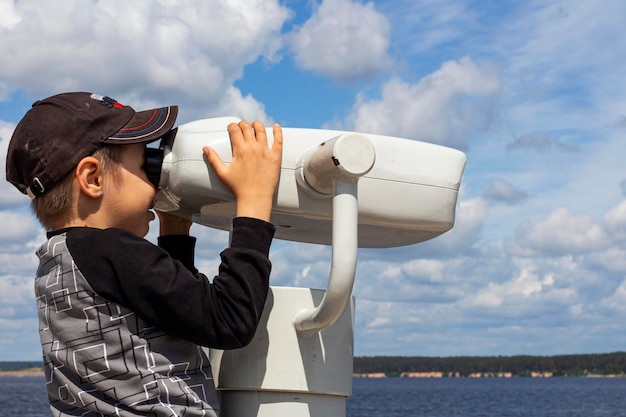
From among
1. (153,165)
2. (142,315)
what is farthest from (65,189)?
(142,315)

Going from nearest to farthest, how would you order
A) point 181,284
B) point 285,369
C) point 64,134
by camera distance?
point 181,284, point 64,134, point 285,369

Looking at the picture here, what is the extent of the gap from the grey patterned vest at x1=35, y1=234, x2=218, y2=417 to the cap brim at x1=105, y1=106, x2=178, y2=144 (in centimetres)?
23

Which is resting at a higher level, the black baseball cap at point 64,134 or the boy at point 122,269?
the black baseball cap at point 64,134

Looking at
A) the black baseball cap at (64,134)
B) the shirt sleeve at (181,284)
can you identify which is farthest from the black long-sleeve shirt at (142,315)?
the black baseball cap at (64,134)

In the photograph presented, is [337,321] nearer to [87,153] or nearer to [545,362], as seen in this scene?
[87,153]

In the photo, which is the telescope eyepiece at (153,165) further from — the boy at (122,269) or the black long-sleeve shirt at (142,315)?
the black long-sleeve shirt at (142,315)

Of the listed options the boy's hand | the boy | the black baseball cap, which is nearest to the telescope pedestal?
the boy

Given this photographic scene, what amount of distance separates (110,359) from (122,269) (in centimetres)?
18

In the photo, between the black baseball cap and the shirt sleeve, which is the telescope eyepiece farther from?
the shirt sleeve

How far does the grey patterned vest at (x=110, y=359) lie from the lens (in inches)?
64.4

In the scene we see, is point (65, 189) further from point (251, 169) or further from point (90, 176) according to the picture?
point (251, 169)

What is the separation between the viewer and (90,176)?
1741 mm

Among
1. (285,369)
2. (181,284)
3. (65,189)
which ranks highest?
(65,189)

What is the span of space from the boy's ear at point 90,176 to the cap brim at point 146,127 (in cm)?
5
